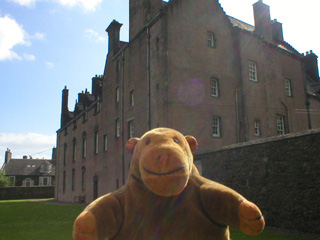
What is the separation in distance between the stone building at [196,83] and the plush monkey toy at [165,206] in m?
12.3

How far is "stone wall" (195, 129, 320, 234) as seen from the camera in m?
9.88

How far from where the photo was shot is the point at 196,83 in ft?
60.5

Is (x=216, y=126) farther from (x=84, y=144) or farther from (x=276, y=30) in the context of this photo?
(x=84, y=144)

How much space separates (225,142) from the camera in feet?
61.8

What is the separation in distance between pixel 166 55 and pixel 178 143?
49.7 feet

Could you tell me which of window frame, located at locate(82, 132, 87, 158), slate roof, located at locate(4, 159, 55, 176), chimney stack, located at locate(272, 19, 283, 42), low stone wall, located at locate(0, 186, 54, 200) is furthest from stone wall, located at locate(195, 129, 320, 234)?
slate roof, located at locate(4, 159, 55, 176)

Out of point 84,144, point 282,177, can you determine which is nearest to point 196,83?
point 282,177

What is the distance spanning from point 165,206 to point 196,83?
16.0 m

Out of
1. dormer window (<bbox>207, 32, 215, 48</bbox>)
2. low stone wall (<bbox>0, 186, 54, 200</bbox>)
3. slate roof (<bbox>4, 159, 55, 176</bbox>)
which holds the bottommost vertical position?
low stone wall (<bbox>0, 186, 54, 200</bbox>)

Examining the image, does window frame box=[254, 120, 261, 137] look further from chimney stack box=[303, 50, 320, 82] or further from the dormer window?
chimney stack box=[303, 50, 320, 82]

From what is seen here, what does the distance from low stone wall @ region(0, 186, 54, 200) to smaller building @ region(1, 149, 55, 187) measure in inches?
496

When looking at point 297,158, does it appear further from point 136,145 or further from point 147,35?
point 147,35

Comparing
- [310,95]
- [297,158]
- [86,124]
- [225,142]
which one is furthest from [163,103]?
[86,124]

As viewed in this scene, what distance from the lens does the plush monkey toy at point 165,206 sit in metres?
2.65
